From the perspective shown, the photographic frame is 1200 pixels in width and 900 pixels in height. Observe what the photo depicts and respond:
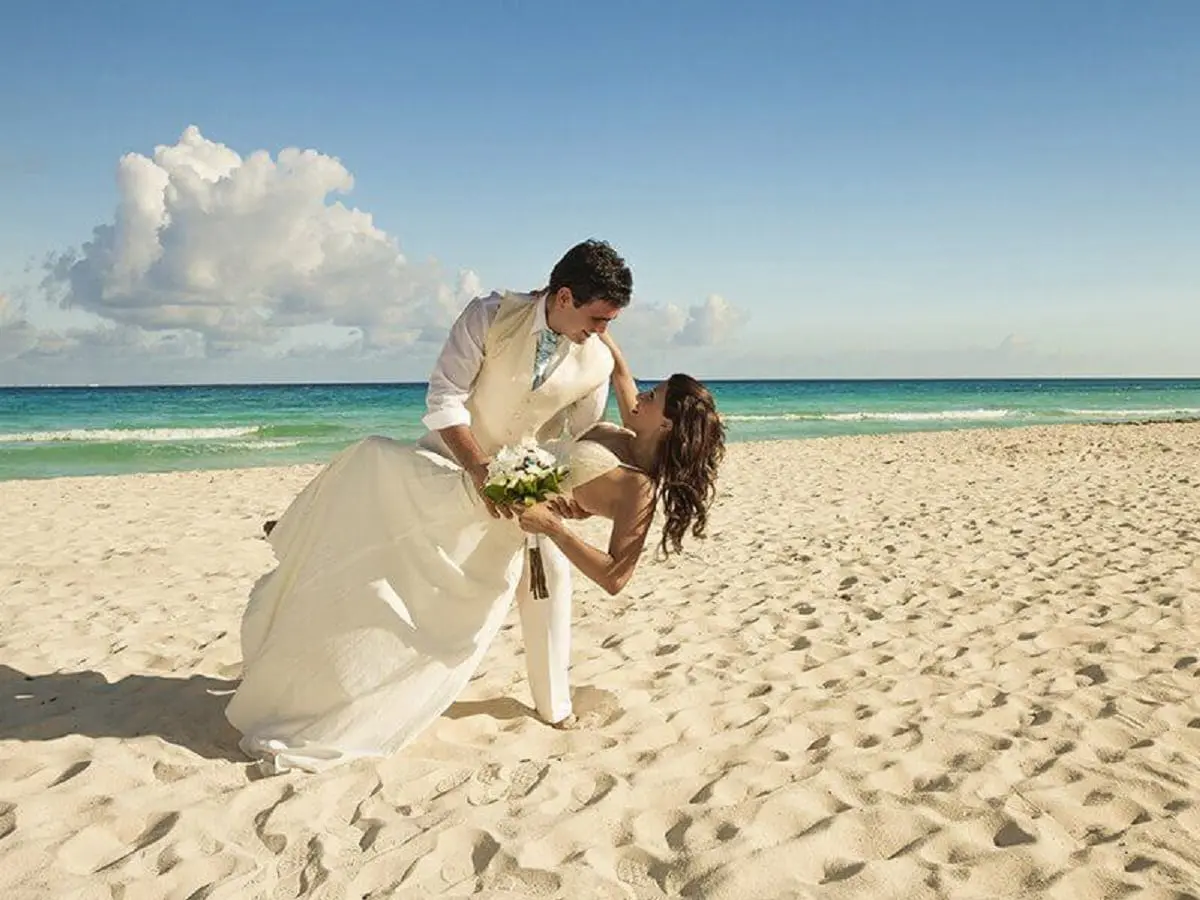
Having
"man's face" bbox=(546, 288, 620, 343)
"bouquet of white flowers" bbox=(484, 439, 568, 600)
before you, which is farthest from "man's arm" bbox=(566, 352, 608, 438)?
"bouquet of white flowers" bbox=(484, 439, 568, 600)

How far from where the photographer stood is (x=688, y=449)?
4.16 m

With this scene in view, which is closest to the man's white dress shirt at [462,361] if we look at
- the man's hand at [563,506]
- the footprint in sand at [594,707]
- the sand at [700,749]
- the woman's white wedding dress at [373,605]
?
the woman's white wedding dress at [373,605]

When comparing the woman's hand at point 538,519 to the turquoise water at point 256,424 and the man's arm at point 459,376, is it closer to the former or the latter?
the man's arm at point 459,376

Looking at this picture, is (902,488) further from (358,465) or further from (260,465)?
(260,465)

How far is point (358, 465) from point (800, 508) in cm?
908

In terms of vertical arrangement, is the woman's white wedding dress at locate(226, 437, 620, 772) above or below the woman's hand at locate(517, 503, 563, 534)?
below

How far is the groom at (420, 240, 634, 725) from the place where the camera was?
13.3 ft

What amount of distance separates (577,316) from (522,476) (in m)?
0.71

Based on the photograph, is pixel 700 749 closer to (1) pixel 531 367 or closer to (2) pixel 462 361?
(1) pixel 531 367

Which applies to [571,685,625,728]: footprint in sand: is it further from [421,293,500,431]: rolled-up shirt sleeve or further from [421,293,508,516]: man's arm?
[421,293,500,431]: rolled-up shirt sleeve

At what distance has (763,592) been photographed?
7719 millimetres

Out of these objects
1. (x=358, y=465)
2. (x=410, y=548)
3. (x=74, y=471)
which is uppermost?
(x=358, y=465)

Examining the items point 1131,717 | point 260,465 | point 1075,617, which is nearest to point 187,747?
point 1131,717

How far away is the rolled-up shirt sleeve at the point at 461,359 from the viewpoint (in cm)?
432
